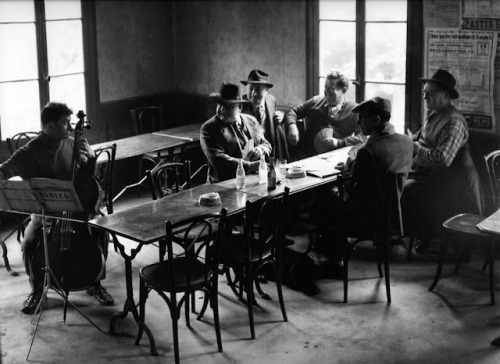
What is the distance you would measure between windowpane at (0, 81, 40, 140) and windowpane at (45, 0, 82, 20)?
773 millimetres

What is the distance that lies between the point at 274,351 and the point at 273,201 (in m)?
1.10

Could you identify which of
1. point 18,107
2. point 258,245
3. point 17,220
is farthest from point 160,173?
point 18,107

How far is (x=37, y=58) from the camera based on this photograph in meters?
8.57

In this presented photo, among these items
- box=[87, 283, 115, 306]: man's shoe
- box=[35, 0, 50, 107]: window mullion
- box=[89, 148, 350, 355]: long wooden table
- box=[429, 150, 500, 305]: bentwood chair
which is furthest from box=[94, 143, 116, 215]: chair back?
box=[429, 150, 500, 305]: bentwood chair

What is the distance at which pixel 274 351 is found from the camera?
5.27 metres

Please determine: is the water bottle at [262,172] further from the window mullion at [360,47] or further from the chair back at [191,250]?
the window mullion at [360,47]

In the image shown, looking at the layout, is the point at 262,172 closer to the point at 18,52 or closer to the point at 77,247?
the point at 77,247

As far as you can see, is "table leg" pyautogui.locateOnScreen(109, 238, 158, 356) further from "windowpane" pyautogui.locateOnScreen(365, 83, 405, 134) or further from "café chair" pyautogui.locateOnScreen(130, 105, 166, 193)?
"windowpane" pyautogui.locateOnScreen(365, 83, 405, 134)

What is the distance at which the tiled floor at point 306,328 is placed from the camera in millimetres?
5215

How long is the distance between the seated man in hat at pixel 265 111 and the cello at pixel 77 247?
2.61m

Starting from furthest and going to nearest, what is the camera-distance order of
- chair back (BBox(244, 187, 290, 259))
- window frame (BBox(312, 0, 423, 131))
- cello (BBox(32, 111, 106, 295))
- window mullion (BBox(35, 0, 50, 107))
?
window mullion (BBox(35, 0, 50, 107)) < window frame (BBox(312, 0, 423, 131)) < cello (BBox(32, 111, 106, 295)) < chair back (BBox(244, 187, 290, 259))

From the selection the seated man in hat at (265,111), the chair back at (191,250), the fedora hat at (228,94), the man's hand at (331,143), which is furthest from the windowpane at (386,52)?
the chair back at (191,250)

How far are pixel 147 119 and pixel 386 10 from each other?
3.40m

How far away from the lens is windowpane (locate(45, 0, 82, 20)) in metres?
8.60
